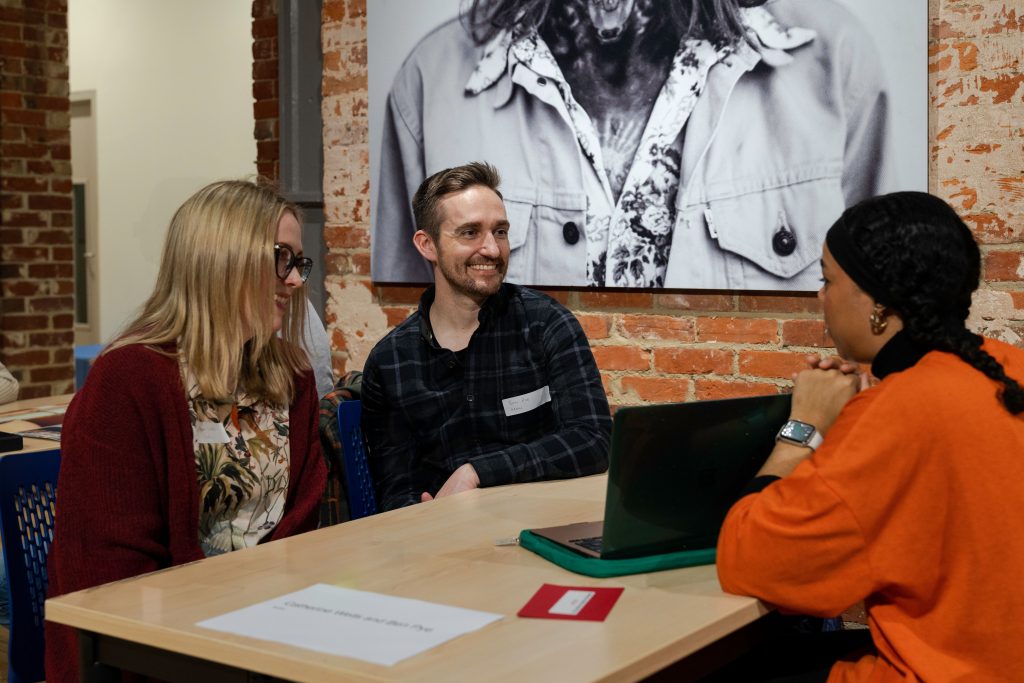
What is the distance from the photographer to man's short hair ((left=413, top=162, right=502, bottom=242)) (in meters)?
3.16

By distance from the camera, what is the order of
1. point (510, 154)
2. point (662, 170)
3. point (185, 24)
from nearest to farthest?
1. point (662, 170)
2. point (510, 154)
3. point (185, 24)

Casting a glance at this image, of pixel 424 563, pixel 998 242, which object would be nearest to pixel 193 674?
pixel 424 563

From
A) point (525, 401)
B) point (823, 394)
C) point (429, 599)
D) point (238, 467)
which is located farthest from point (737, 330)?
point (429, 599)

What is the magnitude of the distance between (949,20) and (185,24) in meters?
6.99

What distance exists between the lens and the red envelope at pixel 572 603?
163 centimetres

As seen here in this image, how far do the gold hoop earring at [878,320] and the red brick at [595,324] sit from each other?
2.10m

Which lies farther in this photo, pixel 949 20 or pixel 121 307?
pixel 121 307

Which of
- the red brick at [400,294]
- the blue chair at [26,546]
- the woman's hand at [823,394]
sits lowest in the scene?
the blue chair at [26,546]

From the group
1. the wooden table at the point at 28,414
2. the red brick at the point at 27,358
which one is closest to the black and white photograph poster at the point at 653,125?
the wooden table at the point at 28,414

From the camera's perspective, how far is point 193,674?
1583 mm

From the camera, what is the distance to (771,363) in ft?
11.7

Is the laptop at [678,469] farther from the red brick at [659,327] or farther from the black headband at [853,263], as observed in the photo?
the red brick at [659,327]

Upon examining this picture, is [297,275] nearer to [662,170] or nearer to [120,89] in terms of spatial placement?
[662,170]

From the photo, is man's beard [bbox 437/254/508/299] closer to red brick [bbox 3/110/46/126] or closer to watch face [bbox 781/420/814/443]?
watch face [bbox 781/420/814/443]
